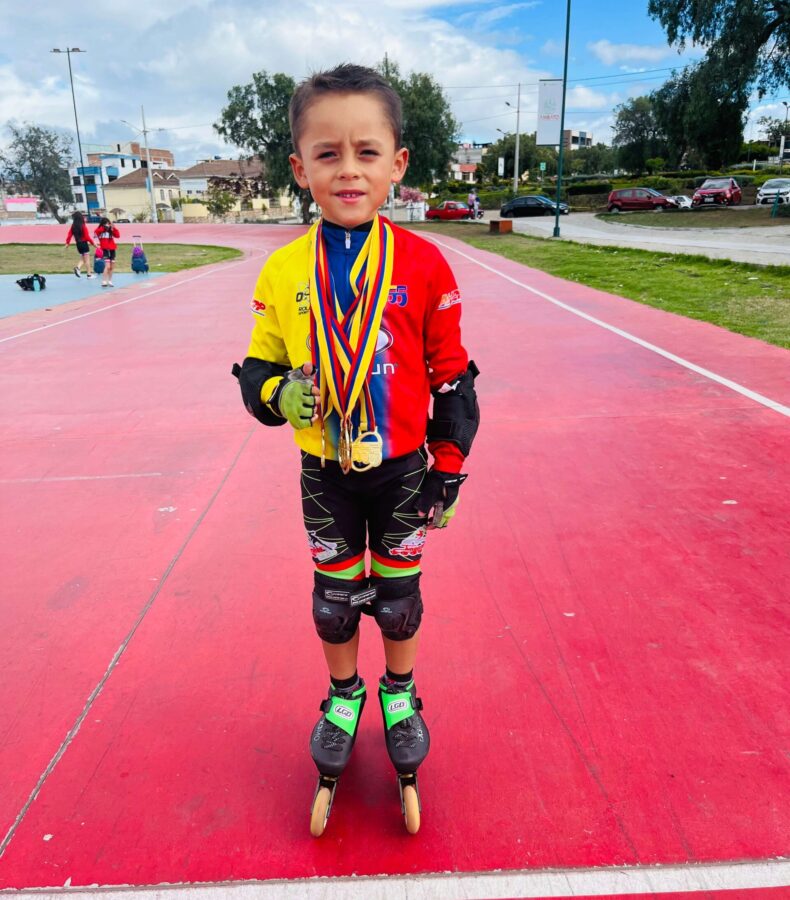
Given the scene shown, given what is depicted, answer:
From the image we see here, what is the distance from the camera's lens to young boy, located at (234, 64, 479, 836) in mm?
1806

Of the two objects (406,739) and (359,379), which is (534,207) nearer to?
(359,379)

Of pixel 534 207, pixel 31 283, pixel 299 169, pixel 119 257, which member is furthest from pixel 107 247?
pixel 534 207

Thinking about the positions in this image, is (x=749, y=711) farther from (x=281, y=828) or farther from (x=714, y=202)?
(x=714, y=202)

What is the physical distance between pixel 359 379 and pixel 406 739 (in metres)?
1.06

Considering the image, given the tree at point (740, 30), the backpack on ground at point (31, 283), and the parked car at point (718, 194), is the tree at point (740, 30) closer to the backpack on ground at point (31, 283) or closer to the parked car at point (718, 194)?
the parked car at point (718, 194)

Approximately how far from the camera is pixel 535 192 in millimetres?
57250

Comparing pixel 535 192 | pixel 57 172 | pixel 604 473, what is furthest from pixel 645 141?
pixel 604 473

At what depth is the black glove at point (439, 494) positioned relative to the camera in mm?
1983

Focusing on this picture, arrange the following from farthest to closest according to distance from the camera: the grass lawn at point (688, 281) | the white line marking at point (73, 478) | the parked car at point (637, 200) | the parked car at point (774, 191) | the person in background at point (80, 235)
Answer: the parked car at point (637, 200) → the parked car at point (774, 191) → the person in background at point (80, 235) → the grass lawn at point (688, 281) → the white line marking at point (73, 478)

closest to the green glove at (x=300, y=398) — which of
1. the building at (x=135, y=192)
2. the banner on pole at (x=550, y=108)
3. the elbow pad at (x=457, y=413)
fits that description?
the elbow pad at (x=457, y=413)

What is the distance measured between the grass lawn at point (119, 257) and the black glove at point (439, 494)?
67.0ft

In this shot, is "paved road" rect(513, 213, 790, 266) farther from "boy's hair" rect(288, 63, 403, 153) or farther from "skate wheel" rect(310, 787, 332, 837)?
"skate wheel" rect(310, 787, 332, 837)

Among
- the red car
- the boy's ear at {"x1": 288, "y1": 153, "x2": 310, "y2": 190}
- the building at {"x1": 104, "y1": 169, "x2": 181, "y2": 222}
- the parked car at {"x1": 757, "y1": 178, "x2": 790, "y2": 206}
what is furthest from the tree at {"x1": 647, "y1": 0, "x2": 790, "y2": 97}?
the building at {"x1": 104, "y1": 169, "x2": 181, "y2": 222}

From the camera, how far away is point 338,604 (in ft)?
6.73
